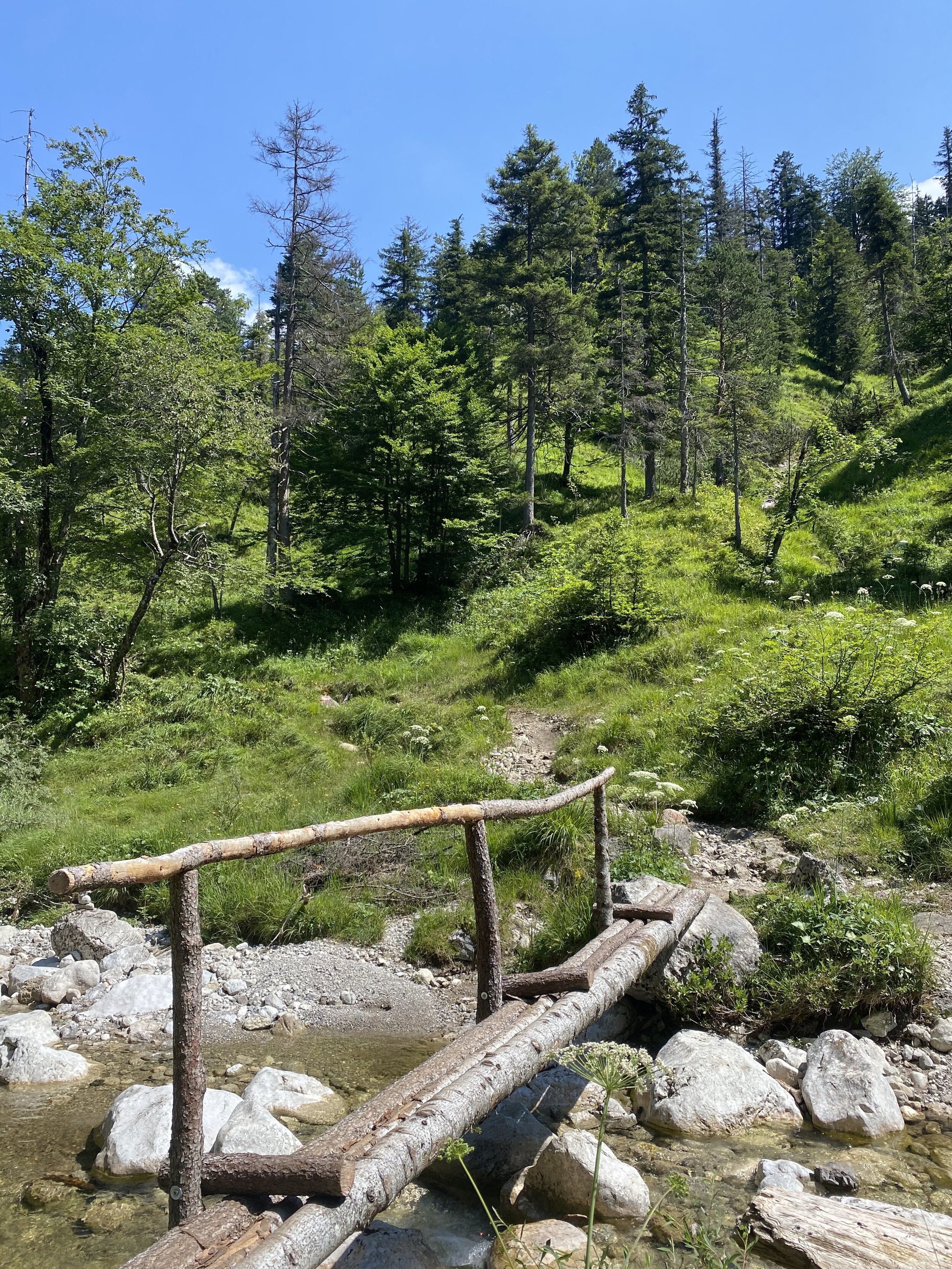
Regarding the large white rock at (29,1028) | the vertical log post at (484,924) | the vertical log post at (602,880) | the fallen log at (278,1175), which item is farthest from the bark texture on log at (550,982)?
the large white rock at (29,1028)

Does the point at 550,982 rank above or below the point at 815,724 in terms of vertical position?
below

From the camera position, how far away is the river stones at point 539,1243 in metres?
3.55

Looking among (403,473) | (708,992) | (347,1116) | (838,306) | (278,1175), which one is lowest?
(708,992)

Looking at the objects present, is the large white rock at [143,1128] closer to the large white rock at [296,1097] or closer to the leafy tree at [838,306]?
the large white rock at [296,1097]

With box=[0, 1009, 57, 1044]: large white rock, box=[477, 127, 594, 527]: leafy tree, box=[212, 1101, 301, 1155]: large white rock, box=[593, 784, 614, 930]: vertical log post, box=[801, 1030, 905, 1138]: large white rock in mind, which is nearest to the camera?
box=[212, 1101, 301, 1155]: large white rock

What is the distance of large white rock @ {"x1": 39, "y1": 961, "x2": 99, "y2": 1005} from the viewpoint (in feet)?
24.3

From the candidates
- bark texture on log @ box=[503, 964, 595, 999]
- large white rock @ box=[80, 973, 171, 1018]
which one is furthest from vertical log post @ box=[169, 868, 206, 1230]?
large white rock @ box=[80, 973, 171, 1018]

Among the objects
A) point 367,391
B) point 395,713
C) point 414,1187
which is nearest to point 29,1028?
point 414,1187

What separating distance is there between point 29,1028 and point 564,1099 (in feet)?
15.3

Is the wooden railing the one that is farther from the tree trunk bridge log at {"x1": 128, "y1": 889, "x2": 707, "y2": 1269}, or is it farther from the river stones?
the river stones

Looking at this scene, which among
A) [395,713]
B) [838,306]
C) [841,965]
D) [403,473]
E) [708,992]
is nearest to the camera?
[841,965]

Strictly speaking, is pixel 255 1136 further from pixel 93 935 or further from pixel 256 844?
pixel 93 935

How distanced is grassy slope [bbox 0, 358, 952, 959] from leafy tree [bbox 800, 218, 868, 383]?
26.1 m

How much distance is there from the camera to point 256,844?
303 centimetres
